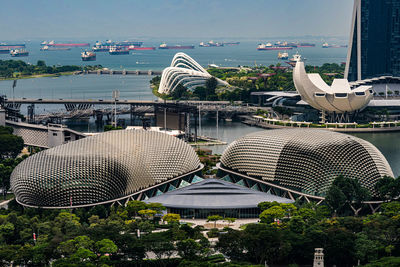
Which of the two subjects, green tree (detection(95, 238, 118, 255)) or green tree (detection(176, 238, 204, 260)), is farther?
green tree (detection(176, 238, 204, 260))

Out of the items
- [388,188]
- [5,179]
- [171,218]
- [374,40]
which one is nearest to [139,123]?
[5,179]

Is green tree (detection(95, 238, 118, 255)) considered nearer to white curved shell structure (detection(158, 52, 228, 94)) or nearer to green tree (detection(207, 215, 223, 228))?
green tree (detection(207, 215, 223, 228))

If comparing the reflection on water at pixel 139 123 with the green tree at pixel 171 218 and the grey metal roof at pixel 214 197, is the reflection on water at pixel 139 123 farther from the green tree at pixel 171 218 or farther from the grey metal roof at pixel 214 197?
the green tree at pixel 171 218

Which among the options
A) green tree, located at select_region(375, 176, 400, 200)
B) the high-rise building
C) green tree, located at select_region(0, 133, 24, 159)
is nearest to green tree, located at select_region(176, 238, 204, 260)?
green tree, located at select_region(375, 176, 400, 200)

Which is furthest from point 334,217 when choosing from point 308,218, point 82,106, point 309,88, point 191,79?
point 191,79

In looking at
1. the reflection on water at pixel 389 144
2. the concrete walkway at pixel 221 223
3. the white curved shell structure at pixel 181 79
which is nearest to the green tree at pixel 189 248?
the concrete walkway at pixel 221 223
